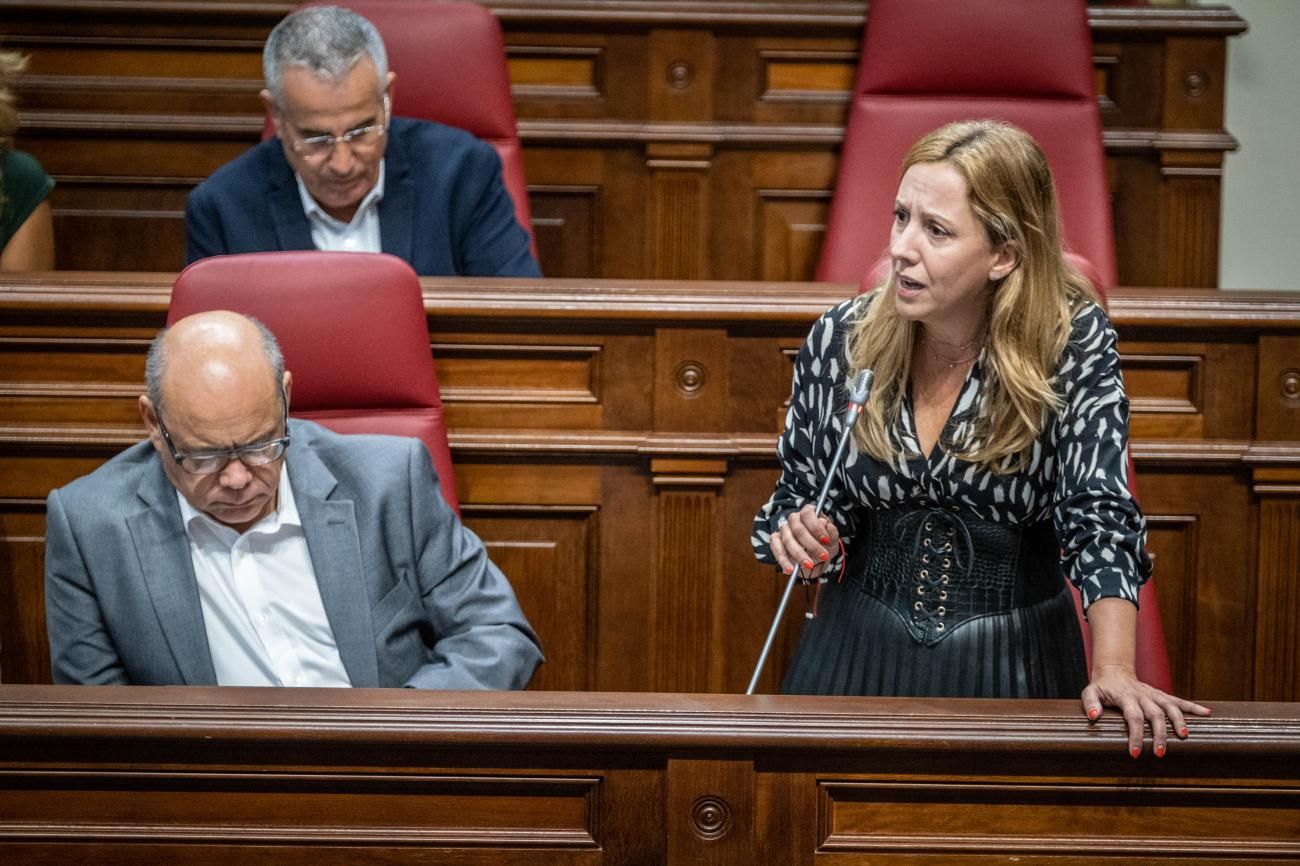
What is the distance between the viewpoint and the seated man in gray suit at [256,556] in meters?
1.21

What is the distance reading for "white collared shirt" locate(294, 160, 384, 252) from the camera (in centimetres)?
182

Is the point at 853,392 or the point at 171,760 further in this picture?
the point at 853,392

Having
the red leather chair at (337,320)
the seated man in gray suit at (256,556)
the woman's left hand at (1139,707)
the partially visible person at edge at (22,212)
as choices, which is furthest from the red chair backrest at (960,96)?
the woman's left hand at (1139,707)

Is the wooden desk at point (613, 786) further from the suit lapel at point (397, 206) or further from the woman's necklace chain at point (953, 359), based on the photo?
the suit lapel at point (397, 206)

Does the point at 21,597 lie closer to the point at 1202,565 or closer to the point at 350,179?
the point at 350,179

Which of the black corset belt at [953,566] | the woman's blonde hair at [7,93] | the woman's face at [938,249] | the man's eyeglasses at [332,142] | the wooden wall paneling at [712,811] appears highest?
the woman's blonde hair at [7,93]

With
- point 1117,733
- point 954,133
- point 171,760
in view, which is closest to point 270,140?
point 954,133

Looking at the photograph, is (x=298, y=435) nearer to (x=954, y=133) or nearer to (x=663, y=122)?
(x=954, y=133)

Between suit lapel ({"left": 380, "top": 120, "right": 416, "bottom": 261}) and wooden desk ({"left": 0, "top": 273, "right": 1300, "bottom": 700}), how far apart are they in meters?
0.30

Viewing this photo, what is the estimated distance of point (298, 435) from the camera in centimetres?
130

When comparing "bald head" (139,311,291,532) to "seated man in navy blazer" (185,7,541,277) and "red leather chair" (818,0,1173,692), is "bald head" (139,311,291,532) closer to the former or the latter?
"seated man in navy blazer" (185,7,541,277)

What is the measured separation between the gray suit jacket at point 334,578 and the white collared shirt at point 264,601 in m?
0.02

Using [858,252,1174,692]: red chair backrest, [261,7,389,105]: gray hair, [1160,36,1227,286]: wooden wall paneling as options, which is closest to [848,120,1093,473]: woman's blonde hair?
[858,252,1174,692]: red chair backrest

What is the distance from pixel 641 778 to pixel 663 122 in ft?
4.52
